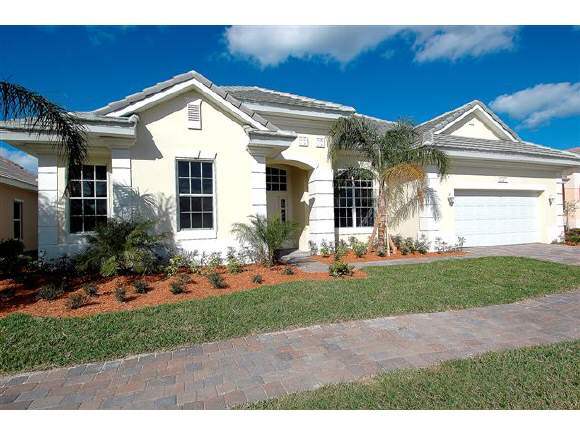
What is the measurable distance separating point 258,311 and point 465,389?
10.9ft

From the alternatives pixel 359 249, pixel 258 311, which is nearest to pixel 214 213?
pixel 258 311

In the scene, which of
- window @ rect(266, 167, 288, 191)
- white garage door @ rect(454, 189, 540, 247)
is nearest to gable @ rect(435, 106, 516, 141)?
white garage door @ rect(454, 189, 540, 247)

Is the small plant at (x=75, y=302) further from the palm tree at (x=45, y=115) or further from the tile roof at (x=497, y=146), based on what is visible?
the tile roof at (x=497, y=146)

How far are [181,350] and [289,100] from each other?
10.7m

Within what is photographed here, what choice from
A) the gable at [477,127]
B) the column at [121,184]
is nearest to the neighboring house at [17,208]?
A: the column at [121,184]

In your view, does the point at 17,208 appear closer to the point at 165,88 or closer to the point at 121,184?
the point at 121,184

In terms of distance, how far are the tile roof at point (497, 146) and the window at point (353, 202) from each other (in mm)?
3247

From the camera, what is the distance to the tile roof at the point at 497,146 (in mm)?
12203

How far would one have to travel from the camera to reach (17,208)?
1401 cm

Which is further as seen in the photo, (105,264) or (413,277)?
(413,277)

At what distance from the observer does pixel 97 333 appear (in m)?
4.56

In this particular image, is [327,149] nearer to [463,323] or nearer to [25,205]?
[463,323]

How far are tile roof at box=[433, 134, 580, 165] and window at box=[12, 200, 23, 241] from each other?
60.9 ft

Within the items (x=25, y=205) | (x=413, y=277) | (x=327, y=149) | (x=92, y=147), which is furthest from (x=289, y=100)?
(x=25, y=205)
